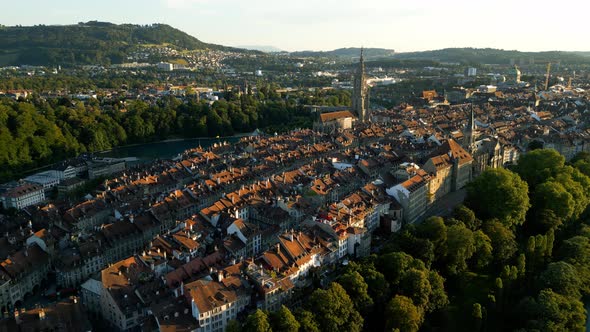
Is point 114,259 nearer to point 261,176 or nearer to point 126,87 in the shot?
point 261,176

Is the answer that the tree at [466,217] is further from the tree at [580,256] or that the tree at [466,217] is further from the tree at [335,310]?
the tree at [335,310]

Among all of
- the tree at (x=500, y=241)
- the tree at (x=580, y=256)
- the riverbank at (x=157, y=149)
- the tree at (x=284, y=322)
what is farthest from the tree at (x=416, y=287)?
the riverbank at (x=157, y=149)

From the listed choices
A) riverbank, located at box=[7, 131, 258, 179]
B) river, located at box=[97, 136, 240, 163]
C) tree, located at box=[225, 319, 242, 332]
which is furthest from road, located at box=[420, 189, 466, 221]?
river, located at box=[97, 136, 240, 163]

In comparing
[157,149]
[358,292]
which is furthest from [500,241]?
[157,149]

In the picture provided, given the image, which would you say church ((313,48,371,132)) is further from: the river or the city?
the river

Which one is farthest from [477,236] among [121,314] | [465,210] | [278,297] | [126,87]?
[126,87]
